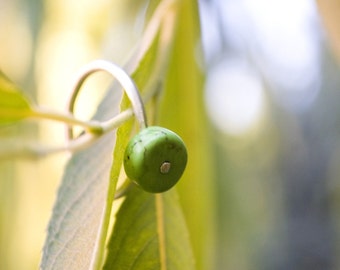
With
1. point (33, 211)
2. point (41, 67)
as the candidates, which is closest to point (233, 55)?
point (41, 67)

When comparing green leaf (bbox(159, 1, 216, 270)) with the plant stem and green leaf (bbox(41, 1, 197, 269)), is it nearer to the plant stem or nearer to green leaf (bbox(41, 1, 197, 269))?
green leaf (bbox(41, 1, 197, 269))

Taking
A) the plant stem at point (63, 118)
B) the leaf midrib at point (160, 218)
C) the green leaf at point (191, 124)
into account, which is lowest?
the plant stem at point (63, 118)

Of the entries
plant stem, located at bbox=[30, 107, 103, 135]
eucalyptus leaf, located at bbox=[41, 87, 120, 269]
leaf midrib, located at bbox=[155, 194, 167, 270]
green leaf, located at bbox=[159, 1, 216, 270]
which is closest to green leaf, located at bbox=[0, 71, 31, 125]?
plant stem, located at bbox=[30, 107, 103, 135]

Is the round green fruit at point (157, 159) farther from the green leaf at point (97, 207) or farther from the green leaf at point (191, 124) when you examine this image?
the green leaf at point (191, 124)

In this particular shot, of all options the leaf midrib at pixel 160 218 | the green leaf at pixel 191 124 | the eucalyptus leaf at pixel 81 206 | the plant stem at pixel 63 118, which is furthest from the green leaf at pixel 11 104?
the green leaf at pixel 191 124

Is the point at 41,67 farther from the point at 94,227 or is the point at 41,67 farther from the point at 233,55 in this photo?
the point at 233,55

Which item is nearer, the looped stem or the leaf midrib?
the looped stem
